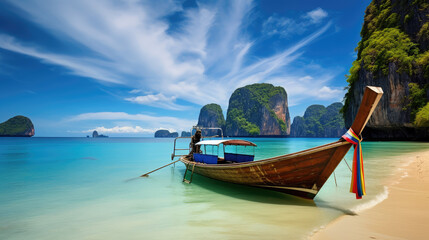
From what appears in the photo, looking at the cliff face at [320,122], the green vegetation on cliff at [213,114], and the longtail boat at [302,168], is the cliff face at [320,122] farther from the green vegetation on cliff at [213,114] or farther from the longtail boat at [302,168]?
the longtail boat at [302,168]

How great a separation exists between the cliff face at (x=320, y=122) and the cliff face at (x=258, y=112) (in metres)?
37.2

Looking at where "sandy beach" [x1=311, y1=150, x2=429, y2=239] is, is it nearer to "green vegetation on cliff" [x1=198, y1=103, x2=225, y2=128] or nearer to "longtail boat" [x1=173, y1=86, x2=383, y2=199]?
"longtail boat" [x1=173, y1=86, x2=383, y2=199]

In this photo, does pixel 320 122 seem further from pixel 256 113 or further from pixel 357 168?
pixel 357 168

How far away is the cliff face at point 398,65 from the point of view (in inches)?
1001

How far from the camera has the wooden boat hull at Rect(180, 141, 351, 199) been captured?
4589 millimetres

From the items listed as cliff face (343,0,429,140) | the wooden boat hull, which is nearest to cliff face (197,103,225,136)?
cliff face (343,0,429,140)

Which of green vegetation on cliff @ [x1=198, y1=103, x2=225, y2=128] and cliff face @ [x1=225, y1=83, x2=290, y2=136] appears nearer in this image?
cliff face @ [x1=225, y1=83, x2=290, y2=136]

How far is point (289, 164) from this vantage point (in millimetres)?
5094

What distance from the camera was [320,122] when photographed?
160750 mm

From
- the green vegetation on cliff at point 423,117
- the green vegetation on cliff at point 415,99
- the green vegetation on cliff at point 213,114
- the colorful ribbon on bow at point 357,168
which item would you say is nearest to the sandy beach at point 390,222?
the colorful ribbon on bow at point 357,168

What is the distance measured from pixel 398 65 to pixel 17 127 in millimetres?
→ 175507

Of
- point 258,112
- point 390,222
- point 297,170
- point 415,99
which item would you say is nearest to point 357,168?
point 390,222

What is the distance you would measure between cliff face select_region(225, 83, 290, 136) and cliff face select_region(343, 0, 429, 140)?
3490 inches

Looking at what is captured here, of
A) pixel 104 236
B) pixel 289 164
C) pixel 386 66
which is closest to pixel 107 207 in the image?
pixel 104 236
